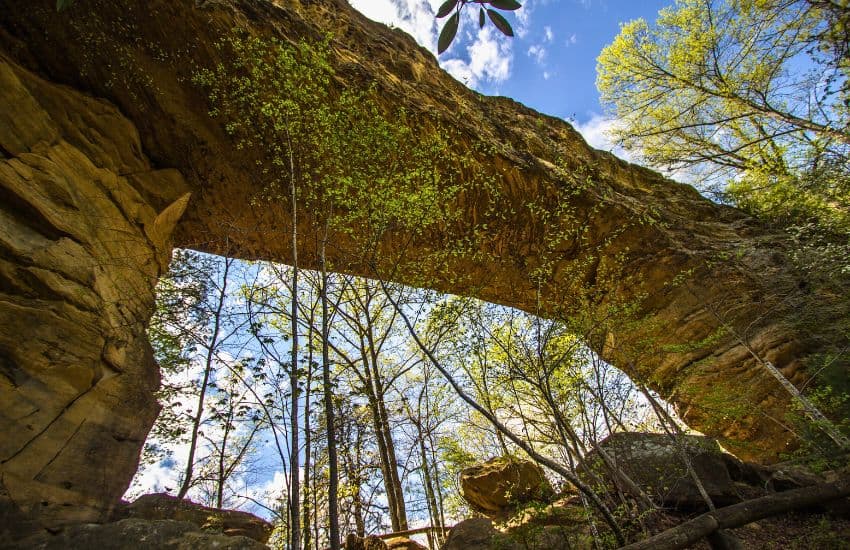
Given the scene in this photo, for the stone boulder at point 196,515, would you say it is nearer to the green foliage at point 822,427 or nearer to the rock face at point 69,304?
the rock face at point 69,304

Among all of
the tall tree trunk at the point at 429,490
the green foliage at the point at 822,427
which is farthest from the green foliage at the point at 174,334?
the green foliage at the point at 822,427

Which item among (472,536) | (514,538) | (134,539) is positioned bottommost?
(514,538)

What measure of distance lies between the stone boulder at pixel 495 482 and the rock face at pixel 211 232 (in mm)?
3761

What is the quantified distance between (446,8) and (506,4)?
7.4 inches

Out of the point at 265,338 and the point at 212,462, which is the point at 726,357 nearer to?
the point at 265,338

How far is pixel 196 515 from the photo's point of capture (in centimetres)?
743

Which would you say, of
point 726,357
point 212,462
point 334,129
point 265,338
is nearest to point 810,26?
point 726,357

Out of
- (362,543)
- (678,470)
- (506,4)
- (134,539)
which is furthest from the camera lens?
(678,470)

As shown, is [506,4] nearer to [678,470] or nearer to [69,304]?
[69,304]

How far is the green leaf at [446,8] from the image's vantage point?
111 centimetres

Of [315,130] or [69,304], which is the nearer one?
[69,304]

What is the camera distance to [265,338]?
16.6ft

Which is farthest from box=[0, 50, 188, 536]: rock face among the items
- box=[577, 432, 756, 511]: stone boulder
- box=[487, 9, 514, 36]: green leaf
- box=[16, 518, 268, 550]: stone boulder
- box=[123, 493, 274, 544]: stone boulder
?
box=[577, 432, 756, 511]: stone boulder

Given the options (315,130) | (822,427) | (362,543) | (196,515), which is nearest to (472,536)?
(362,543)
